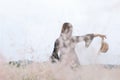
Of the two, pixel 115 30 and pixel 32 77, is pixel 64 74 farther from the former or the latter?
pixel 115 30

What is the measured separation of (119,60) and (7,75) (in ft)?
1.27

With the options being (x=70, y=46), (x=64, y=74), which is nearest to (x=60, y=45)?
(x=70, y=46)

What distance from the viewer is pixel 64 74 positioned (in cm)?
65

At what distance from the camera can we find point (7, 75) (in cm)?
62

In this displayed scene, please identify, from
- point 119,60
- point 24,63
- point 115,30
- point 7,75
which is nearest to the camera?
point 7,75

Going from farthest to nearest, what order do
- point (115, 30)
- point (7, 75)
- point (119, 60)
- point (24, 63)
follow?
point (115, 30) < point (119, 60) < point (24, 63) < point (7, 75)

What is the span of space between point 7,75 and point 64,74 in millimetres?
123

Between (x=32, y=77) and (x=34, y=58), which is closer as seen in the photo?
(x=32, y=77)

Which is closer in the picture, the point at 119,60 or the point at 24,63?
the point at 24,63

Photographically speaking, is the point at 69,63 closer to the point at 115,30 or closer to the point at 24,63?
the point at 24,63

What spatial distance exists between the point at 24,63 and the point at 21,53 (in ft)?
0.09

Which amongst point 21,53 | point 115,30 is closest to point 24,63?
point 21,53

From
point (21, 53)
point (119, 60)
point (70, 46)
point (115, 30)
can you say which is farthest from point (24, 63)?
point (115, 30)

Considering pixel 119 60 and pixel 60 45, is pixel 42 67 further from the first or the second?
pixel 119 60
